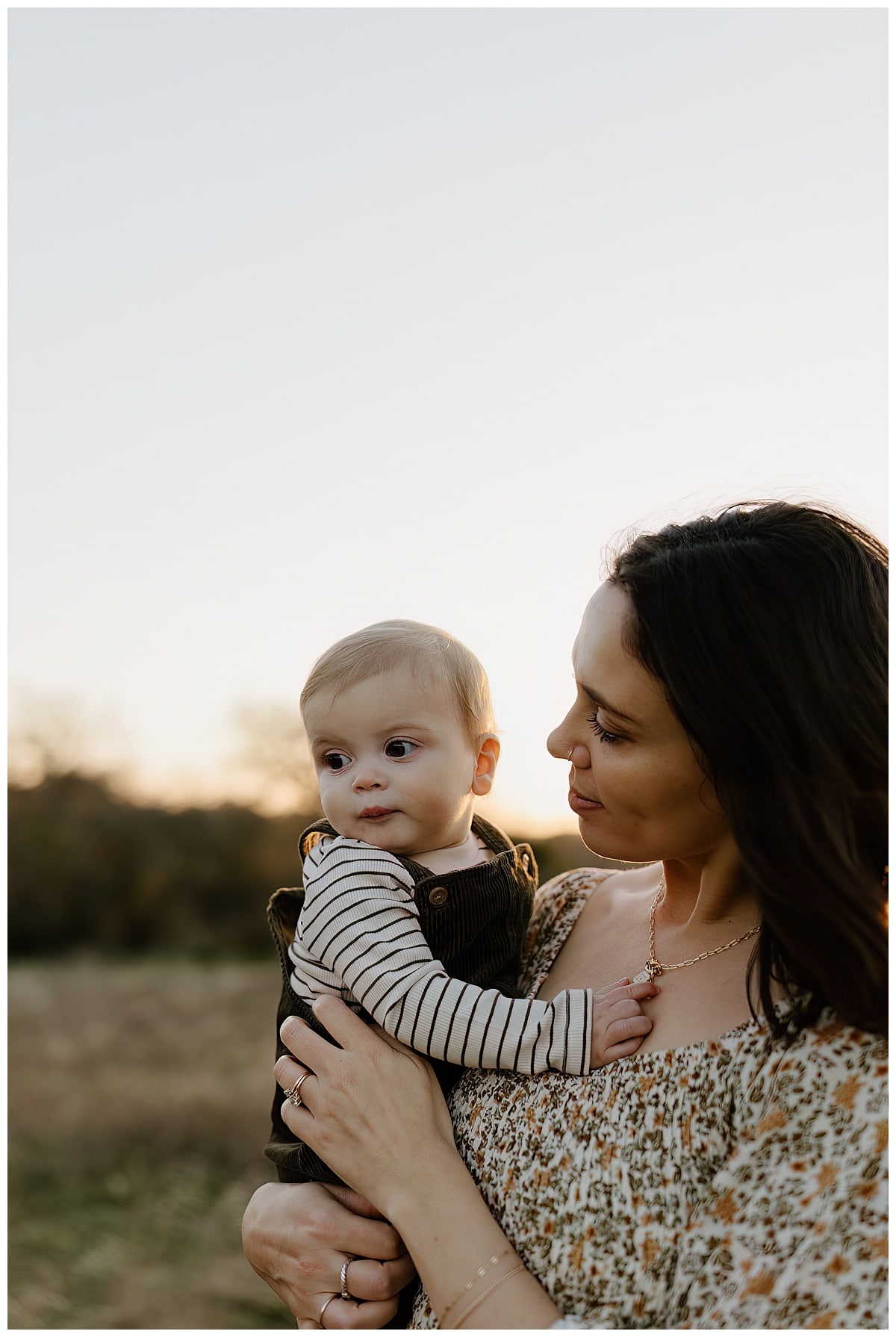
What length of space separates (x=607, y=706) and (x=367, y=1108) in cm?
82

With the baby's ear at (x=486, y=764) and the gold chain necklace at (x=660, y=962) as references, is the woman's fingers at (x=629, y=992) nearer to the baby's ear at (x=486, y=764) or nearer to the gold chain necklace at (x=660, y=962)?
the gold chain necklace at (x=660, y=962)

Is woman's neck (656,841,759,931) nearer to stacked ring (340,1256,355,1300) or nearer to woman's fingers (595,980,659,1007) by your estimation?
woman's fingers (595,980,659,1007)

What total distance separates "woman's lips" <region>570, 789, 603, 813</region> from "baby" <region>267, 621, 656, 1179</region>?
23cm

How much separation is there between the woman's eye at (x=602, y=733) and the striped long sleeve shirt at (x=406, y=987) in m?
0.44

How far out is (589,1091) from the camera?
1800mm

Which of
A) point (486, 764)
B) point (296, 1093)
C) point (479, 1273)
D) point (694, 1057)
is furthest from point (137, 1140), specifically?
point (694, 1057)

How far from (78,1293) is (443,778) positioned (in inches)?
243

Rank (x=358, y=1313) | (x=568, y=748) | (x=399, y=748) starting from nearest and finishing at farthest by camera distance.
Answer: (x=358, y=1313) < (x=568, y=748) < (x=399, y=748)

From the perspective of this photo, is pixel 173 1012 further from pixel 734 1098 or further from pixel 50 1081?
pixel 734 1098

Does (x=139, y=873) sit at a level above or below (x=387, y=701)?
below

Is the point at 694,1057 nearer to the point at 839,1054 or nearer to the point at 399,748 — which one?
the point at 839,1054

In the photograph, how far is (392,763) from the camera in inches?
84.1

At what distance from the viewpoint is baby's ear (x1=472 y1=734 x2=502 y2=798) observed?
230cm

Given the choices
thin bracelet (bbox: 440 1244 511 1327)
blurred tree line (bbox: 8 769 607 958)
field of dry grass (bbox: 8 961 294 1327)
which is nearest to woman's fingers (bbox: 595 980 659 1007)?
thin bracelet (bbox: 440 1244 511 1327)
